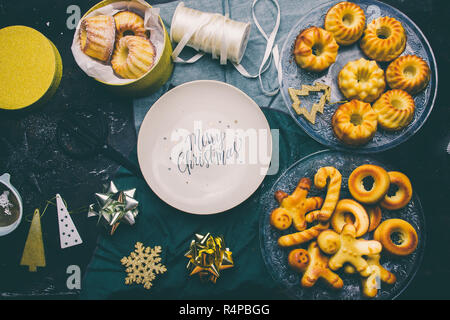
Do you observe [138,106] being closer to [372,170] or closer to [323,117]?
[323,117]

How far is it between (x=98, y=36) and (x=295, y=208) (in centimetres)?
76

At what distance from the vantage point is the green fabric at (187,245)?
975mm

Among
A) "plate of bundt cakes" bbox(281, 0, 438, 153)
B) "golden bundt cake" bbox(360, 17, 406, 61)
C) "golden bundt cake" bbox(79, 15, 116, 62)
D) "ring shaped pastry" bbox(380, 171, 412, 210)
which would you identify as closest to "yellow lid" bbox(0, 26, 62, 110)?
"golden bundt cake" bbox(79, 15, 116, 62)

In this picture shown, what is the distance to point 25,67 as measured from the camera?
3.18 feet

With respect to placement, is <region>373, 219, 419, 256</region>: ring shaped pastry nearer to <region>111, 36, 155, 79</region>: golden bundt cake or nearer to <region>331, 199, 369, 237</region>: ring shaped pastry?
<region>331, 199, 369, 237</region>: ring shaped pastry

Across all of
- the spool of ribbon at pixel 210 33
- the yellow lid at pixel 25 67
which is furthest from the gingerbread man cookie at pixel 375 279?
the yellow lid at pixel 25 67

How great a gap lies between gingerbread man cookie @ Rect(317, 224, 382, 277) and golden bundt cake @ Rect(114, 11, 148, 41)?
32.5 inches

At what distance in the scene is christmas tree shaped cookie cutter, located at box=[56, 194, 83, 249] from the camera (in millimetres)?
996

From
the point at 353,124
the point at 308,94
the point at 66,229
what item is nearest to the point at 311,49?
the point at 308,94

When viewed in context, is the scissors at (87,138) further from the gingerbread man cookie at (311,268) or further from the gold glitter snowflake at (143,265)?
the gingerbread man cookie at (311,268)

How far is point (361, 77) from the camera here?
36.0 inches

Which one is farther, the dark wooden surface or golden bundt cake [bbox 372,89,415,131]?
the dark wooden surface

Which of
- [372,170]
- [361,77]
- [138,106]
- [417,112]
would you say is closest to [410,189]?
[372,170]

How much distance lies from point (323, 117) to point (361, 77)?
164mm
